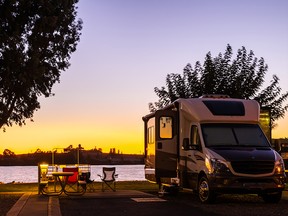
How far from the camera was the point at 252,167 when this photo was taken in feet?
52.5

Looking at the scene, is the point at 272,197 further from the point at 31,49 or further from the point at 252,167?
the point at 31,49

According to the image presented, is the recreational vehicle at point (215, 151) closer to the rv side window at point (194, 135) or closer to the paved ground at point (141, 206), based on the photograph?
the rv side window at point (194, 135)

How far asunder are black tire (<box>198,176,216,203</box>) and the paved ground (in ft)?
0.70

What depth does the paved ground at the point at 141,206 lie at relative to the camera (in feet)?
46.8

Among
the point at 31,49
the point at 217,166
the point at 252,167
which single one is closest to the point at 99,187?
the point at 31,49

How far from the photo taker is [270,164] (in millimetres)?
16203

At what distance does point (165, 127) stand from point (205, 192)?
10.8 feet

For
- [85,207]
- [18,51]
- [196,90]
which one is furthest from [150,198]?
[196,90]

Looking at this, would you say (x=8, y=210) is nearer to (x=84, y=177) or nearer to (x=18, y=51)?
(x=84, y=177)

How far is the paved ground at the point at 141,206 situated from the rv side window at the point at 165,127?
1922 mm

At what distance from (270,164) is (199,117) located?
2.33 m

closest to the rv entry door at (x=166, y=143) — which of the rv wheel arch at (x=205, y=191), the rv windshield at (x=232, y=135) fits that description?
the rv windshield at (x=232, y=135)

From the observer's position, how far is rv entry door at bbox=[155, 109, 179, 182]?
18.5 m

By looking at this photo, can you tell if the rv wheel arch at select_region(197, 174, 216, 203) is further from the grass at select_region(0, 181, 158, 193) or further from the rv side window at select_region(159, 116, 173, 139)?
the grass at select_region(0, 181, 158, 193)
